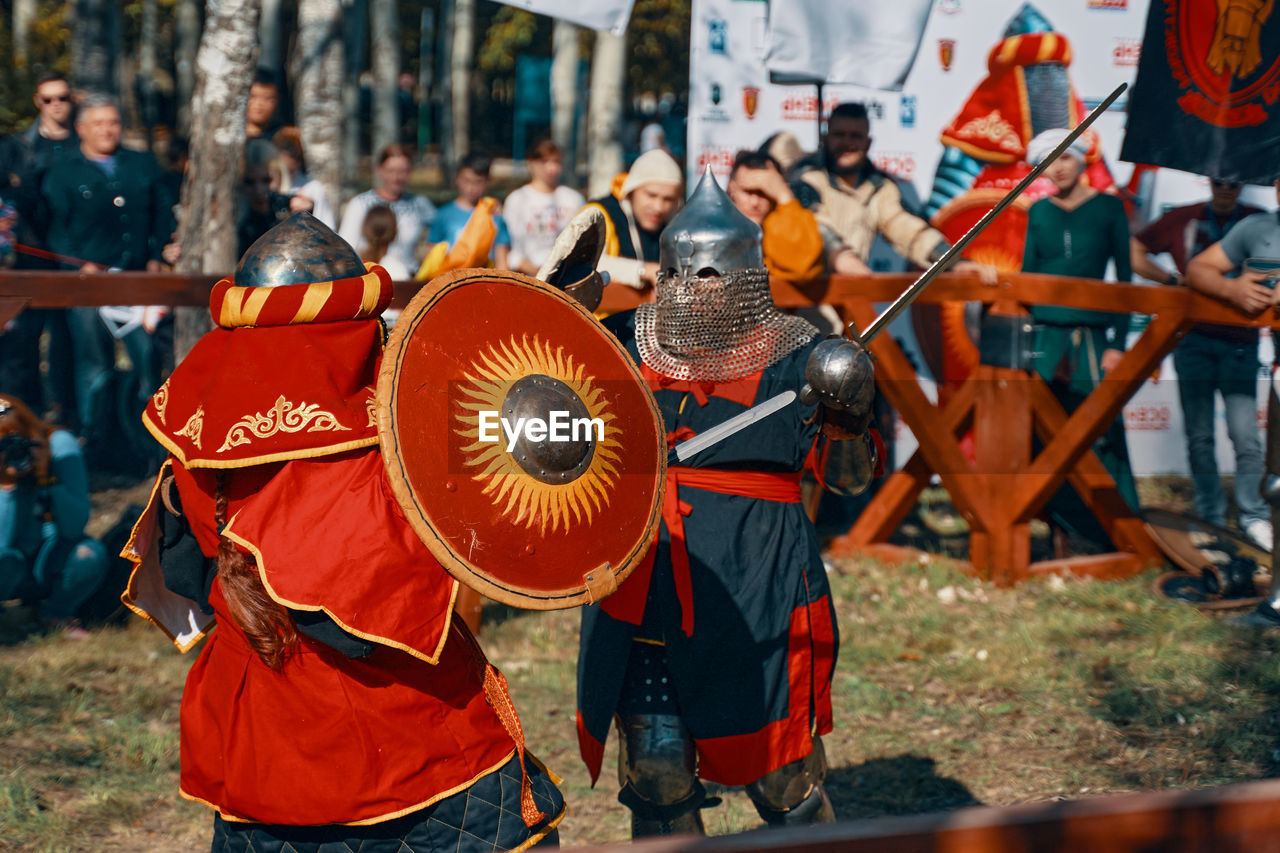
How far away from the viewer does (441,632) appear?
84.5 inches

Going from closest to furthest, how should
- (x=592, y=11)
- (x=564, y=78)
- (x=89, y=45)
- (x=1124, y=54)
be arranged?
(x=592, y=11), (x=1124, y=54), (x=89, y=45), (x=564, y=78)

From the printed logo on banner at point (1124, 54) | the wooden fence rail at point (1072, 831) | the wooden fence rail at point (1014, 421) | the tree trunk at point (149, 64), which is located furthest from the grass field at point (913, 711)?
the tree trunk at point (149, 64)

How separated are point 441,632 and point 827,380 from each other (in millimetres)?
1193

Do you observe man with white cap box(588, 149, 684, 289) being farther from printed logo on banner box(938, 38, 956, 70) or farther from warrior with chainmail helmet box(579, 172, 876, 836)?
printed logo on banner box(938, 38, 956, 70)

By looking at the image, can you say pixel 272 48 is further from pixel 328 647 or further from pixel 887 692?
pixel 328 647

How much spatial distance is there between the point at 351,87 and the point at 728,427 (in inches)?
797

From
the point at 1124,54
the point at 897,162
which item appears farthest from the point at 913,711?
the point at 1124,54

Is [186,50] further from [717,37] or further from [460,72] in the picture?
[717,37]

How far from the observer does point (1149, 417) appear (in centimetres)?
663

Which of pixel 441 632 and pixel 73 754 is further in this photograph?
pixel 73 754

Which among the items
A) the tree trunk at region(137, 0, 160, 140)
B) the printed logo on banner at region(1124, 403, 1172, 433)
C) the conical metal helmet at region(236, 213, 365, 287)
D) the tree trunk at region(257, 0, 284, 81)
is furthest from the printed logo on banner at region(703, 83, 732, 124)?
the tree trunk at region(137, 0, 160, 140)

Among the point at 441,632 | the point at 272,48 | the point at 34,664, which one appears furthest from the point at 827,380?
the point at 272,48

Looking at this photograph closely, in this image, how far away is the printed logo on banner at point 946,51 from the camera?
7133 mm

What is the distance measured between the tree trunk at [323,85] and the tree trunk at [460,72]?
33.6 ft
